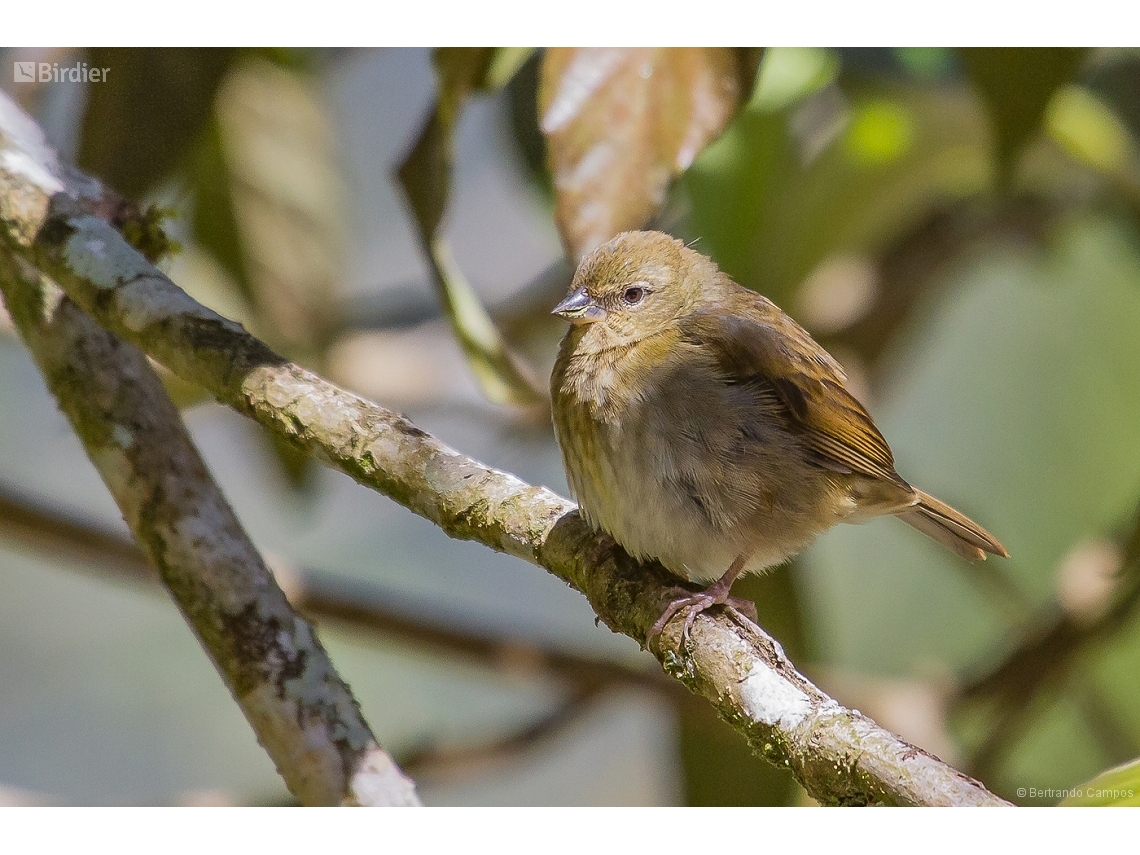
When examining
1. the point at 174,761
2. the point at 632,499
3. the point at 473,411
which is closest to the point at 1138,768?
the point at 632,499

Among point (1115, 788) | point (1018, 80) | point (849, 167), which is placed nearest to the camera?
point (1115, 788)

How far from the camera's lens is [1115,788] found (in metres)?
1.51

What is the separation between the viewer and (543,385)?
2.77 metres

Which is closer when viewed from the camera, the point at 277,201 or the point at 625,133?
the point at 625,133

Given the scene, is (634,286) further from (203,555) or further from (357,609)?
(357,609)

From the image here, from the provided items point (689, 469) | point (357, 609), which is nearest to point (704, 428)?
point (689, 469)

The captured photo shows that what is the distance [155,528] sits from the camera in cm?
188

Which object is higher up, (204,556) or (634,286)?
(634,286)

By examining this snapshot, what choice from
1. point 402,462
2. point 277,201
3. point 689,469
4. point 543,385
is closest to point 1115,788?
point 689,469

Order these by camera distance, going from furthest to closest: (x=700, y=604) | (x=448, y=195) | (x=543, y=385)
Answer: (x=543, y=385) → (x=448, y=195) → (x=700, y=604)

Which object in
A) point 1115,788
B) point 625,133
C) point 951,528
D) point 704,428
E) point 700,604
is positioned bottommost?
point 1115,788

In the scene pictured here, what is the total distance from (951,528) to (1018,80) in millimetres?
892

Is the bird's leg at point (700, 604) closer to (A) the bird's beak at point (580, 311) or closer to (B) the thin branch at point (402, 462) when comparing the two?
(B) the thin branch at point (402, 462)
